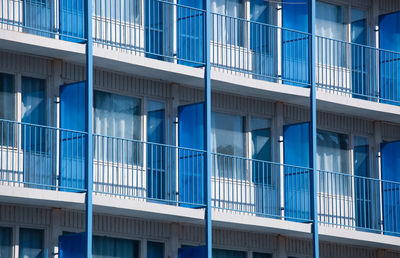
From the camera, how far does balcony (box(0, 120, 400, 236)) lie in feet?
86.3

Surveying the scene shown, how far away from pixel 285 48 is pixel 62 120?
21.6ft

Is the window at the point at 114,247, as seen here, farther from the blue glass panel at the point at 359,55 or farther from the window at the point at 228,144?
the blue glass panel at the point at 359,55

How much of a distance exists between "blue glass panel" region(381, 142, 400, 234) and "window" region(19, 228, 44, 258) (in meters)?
8.94

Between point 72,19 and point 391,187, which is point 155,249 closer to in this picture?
point 72,19

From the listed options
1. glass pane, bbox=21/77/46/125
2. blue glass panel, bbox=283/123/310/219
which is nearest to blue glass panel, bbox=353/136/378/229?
blue glass panel, bbox=283/123/310/219

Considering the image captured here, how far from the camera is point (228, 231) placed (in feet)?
97.3

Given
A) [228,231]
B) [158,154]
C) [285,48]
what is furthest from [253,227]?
[285,48]

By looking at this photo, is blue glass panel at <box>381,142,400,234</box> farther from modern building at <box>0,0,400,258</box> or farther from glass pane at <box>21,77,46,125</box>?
glass pane at <box>21,77,46,125</box>

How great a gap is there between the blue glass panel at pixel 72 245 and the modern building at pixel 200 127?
0.08m

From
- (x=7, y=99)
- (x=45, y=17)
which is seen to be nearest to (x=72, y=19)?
(x=45, y=17)

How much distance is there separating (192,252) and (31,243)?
11.9 ft

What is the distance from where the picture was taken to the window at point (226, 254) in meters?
29.4

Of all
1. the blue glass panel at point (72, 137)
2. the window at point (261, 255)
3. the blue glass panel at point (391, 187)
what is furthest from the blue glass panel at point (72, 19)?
the blue glass panel at point (391, 187)

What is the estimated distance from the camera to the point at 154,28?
29000mm
